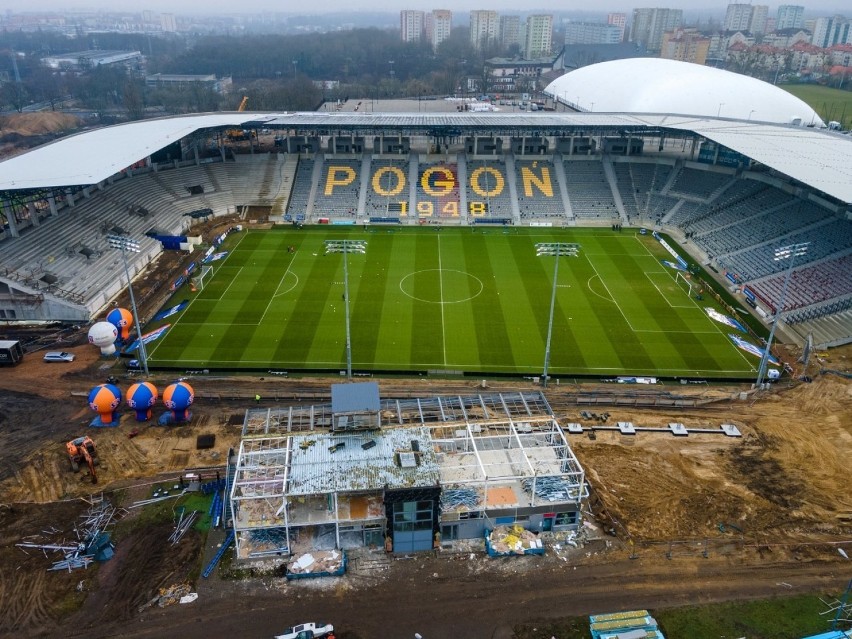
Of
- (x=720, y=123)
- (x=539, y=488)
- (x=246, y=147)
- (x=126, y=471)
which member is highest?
(x=720, y=123)

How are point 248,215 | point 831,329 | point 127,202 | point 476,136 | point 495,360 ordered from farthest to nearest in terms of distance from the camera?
point 476,136
point 248,215
point 127,202
point 831,329
point 495,360

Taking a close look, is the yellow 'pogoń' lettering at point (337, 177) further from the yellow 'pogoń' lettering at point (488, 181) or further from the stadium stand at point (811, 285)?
the stadium stand at point (811, 285)

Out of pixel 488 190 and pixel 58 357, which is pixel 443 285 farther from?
pixel 58 357

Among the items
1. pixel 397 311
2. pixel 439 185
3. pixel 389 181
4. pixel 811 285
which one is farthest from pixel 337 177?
pixel 811 285

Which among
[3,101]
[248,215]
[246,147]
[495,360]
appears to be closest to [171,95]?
[3,101]

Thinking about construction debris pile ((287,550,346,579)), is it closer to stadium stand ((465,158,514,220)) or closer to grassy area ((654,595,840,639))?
grassy area ((654,595,840,639))

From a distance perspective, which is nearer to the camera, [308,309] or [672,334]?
[672,334]

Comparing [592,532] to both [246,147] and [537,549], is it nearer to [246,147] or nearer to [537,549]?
[537,549]
